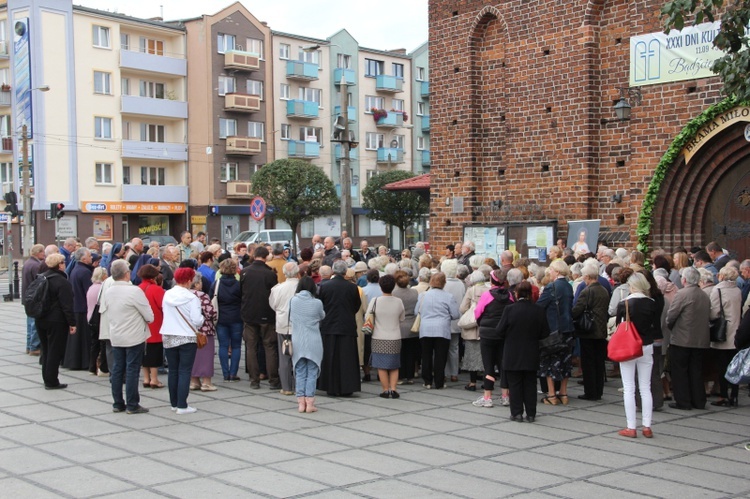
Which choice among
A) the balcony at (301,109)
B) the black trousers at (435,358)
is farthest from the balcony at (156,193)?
the black trousers at (435,358)

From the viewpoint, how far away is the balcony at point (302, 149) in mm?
56750

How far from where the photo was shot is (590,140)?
1742 centimetres

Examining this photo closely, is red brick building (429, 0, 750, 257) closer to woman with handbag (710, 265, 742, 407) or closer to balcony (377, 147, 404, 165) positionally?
woman with handbag (710, 265, 742, 407)

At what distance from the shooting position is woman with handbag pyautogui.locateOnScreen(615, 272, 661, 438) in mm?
9195

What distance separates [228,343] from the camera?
42.6 feet

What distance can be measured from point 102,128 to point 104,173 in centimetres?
252

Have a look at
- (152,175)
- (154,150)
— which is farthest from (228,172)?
(154,150)

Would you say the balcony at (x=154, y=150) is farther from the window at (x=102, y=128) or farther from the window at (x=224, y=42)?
the window at (x=224, y=42)

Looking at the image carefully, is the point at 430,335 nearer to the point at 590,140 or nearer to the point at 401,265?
the point at 401,265

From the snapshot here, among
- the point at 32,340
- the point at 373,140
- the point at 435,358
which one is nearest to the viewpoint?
the point at 435,358

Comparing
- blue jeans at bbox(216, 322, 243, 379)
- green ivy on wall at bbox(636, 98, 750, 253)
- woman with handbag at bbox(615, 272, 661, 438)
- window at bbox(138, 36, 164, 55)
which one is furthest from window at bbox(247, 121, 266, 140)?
woman with handbag at bbox(615, 272, 661, 438)

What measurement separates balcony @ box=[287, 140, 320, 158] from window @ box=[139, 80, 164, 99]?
29.3 ft

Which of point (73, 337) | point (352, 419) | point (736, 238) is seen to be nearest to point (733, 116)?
point (736, 238)

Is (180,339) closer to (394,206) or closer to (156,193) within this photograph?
(394,206)
